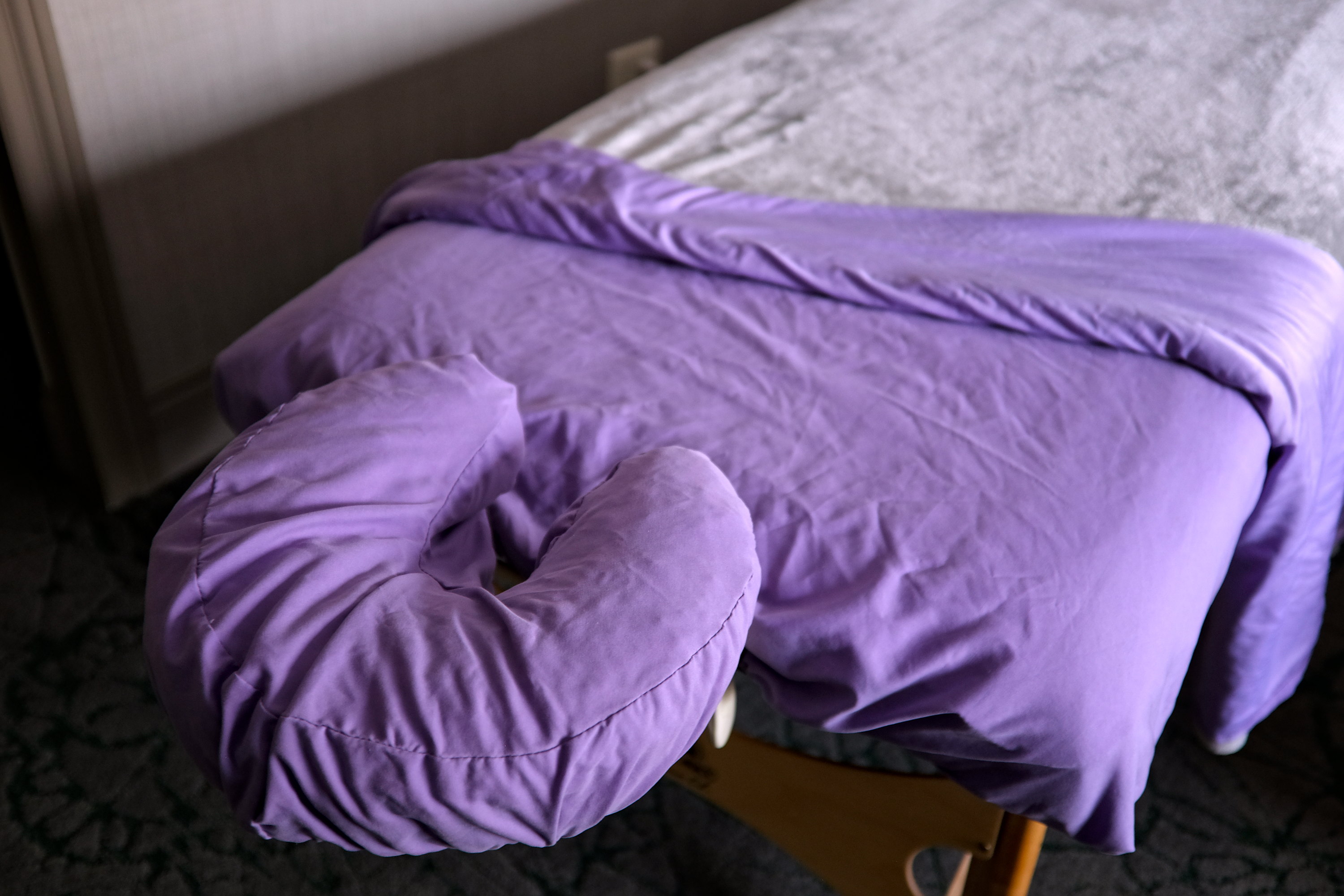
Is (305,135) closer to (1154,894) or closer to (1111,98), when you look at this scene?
(1111,98)

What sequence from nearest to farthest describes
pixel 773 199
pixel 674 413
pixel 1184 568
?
pixel 1184 568, pixel 674 413, pixel 773 199

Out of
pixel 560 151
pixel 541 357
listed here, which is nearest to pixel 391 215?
pixel 560 151

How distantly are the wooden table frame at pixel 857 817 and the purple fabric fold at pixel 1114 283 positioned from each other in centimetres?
39

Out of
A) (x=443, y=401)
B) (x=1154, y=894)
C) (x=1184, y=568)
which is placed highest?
(x=443, y=401)

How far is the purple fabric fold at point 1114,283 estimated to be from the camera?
1.05 m

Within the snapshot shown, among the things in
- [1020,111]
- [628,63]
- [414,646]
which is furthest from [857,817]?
[628,63]

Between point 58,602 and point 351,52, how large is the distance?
101 centimetres

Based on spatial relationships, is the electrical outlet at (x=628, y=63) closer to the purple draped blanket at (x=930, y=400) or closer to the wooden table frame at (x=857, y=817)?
the purple draped blanket at (x=930, y=400)

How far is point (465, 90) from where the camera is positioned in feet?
6.77

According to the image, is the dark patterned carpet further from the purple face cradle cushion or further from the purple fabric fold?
the purple face cradle cushion

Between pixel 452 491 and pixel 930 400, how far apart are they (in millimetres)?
453

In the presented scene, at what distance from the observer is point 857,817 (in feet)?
3.37

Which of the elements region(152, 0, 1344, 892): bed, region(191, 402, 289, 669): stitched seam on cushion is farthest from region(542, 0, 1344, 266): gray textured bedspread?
region(191, 402, 289, 669): stitched seam on cushion

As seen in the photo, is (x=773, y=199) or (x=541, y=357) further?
(x=773, y=199)
